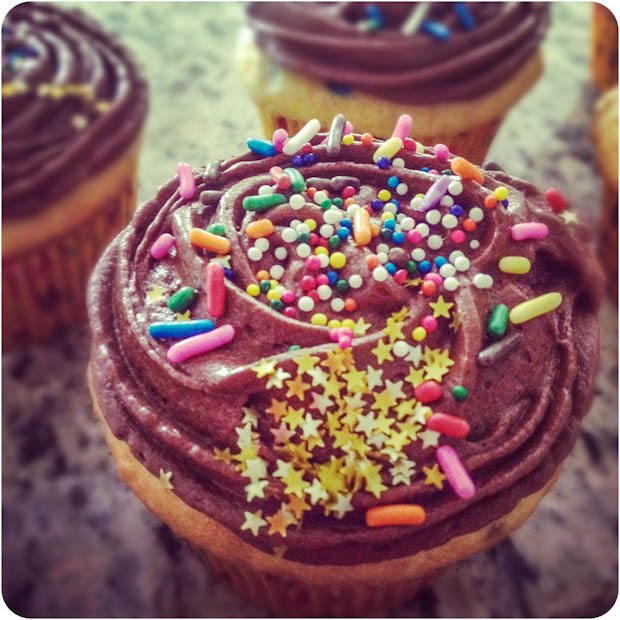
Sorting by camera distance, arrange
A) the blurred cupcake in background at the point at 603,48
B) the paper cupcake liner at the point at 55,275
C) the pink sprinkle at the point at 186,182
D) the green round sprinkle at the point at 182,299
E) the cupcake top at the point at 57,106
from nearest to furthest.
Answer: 1. the green round sprinkle at the point at 182,299
2. the pink sprinkle at the point at 186,182
3. the cupcake top at the point at 57,106
4. the paper cupcake liner at the point at 55,275
5. the blurred cupcake in background at the point at 603,48

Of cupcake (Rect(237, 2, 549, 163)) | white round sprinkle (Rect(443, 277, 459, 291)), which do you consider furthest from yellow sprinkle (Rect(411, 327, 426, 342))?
cupcake (Rect(237, 2, 549, 163))

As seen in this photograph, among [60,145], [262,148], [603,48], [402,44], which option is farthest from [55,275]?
[603,48]

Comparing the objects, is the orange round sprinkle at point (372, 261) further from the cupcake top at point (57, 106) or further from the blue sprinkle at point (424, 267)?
the cupcake top at point (57, 106)

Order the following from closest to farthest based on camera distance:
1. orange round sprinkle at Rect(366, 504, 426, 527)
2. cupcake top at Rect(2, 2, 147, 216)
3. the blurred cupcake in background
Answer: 1. orange round sprinkle at Rect(366, 504, 426, 527)
2. cupcake top at Rect(2, 2, 147, 216)
3. the blurred cupcake in background

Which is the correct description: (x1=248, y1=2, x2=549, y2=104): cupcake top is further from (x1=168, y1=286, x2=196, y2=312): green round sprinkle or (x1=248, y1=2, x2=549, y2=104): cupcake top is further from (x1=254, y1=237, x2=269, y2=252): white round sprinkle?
(x1=168, y1=286, x2=196, y2=312): green round sprinkle

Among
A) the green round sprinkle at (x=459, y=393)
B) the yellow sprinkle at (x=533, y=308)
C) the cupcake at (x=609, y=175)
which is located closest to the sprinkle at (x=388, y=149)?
the yellow sprinkle at (x=533, y=308)

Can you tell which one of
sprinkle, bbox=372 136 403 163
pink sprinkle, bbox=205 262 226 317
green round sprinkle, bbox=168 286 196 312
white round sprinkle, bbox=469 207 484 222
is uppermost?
sprinkle, bbox=372 136 403 163
